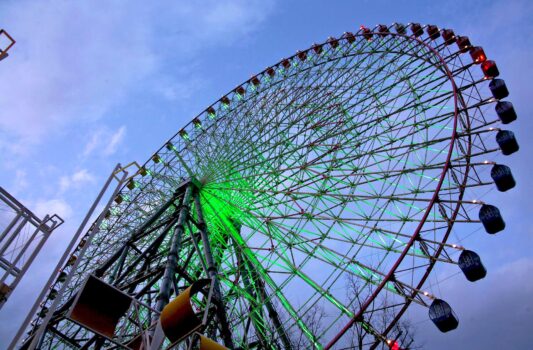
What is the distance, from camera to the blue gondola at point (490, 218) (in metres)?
11.9

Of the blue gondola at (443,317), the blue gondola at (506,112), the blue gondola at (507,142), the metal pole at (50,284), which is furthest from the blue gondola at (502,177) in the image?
the metal pole at (50,284)

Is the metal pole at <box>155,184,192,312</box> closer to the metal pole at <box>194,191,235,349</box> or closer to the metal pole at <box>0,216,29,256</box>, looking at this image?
the metal pole at <box>194,191,235,349</box>

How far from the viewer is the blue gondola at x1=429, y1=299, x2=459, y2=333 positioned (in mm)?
10016

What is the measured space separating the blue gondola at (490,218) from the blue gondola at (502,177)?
1045 millimetres

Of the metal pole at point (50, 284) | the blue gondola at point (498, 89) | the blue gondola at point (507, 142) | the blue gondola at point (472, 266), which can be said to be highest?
the blue gondola at point (498, 89)

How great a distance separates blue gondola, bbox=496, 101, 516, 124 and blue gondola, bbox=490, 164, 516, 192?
203 cm

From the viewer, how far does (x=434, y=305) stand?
1015cm

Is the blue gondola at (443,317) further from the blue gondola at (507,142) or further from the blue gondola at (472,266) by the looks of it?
the blue gondola at (507,142)

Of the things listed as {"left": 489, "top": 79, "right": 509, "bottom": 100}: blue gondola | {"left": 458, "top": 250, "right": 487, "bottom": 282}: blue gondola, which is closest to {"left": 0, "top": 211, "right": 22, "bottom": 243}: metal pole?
{"left": 458, "top": 250, "right": 487, "bottom": 282}: blue gondola

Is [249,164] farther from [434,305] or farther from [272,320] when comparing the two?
[434,305]

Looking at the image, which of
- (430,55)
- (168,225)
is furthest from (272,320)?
(430,55)

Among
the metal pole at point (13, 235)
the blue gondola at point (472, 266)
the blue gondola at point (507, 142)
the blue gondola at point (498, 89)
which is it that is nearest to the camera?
the metal pole at point (13, 235)

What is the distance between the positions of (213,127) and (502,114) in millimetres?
10782

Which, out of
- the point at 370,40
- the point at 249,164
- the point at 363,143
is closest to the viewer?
the point at 363,143
